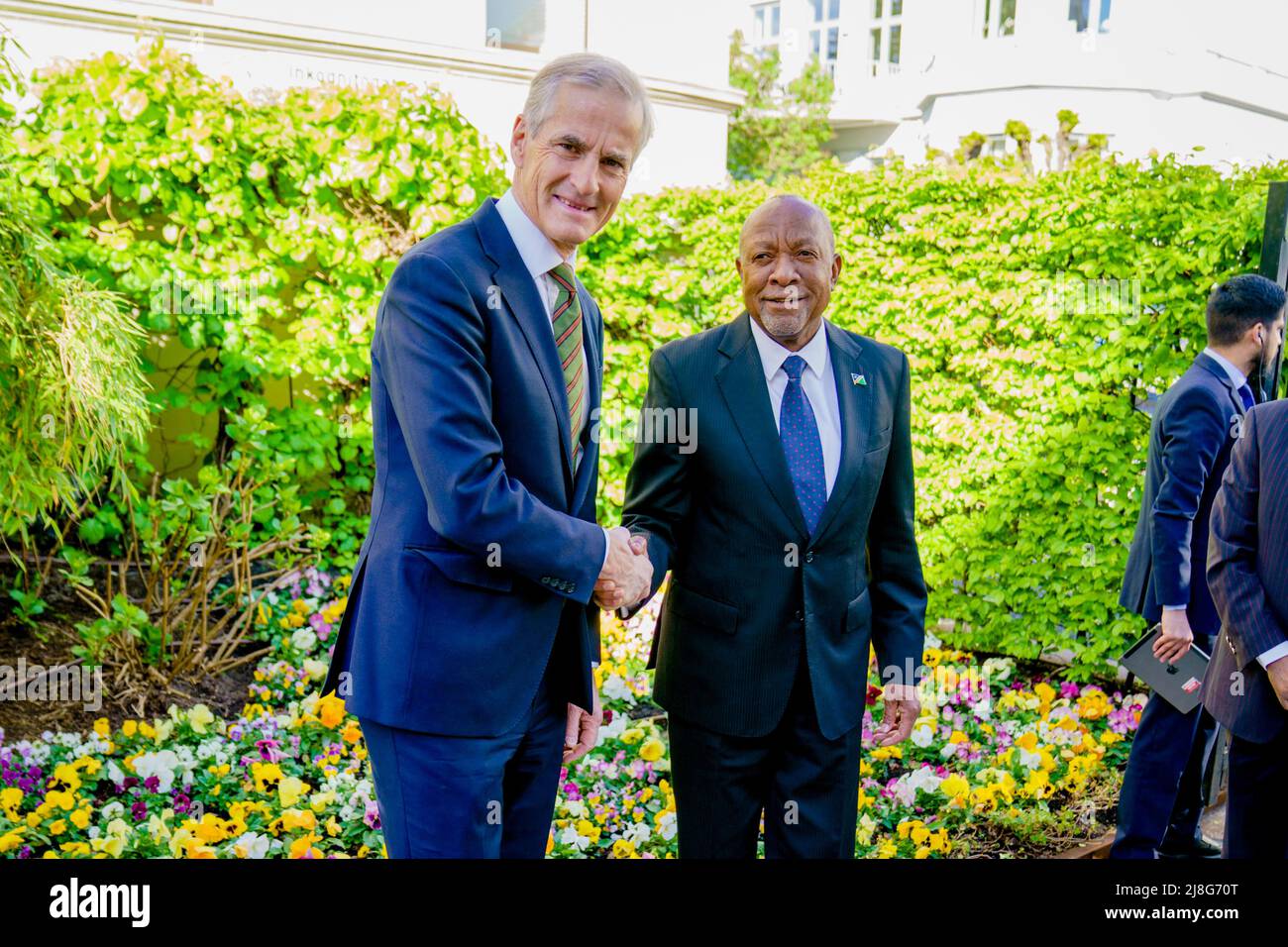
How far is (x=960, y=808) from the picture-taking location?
423cm

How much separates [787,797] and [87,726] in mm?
3253

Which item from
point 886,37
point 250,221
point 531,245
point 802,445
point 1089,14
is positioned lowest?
point 802,445

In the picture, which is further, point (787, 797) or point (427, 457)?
point (787, 797)

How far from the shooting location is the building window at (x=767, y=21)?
1069 inches

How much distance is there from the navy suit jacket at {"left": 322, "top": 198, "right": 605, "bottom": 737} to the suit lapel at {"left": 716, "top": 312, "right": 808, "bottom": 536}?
1.95 feet

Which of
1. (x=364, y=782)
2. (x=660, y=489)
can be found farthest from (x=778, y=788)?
(x=364, y=782)

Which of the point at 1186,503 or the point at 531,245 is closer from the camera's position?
the point at 531,245

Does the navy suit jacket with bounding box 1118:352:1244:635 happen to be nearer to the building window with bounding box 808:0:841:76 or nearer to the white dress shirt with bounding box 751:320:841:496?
the white dress shirt with bounding box 751:320:841:496

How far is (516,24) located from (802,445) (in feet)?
28.8

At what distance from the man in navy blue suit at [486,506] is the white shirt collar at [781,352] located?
2.10ft

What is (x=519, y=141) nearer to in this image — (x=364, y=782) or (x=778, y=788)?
(x=778, y=788)

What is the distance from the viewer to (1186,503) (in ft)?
12.6
